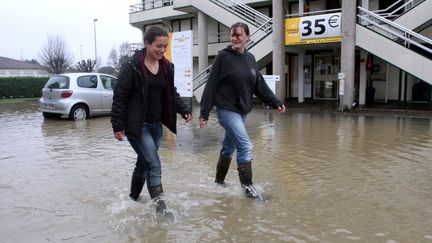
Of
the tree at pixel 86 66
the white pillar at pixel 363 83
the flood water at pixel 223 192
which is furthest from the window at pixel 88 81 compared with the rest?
the tree at pixel 86 66

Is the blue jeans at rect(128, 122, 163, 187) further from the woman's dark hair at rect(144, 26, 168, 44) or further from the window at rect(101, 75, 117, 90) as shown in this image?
the window at rect(101, 75, 117, 90)

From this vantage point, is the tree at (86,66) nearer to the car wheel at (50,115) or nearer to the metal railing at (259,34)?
the metal railing at (259,34)

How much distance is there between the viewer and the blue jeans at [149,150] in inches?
157

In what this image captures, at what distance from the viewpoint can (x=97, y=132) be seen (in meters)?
10.2

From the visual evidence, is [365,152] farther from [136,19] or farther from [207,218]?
[136,19]

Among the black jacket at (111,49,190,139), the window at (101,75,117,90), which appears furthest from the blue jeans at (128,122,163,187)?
the window at (101,75,117,90)

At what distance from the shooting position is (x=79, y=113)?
1288cm

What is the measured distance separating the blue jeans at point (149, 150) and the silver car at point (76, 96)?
8.78m

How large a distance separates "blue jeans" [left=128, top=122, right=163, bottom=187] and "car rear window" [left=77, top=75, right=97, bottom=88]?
956 cm

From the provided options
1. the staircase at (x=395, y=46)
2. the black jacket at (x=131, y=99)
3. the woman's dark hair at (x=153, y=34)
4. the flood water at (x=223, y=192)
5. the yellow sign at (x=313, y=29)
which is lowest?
the flood water at (x=223, y=192)

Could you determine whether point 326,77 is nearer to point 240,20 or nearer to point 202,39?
point 240,20

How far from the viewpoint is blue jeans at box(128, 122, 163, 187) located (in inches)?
157

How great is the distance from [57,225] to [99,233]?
506mm

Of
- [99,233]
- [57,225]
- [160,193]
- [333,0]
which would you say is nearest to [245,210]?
[160,193]
